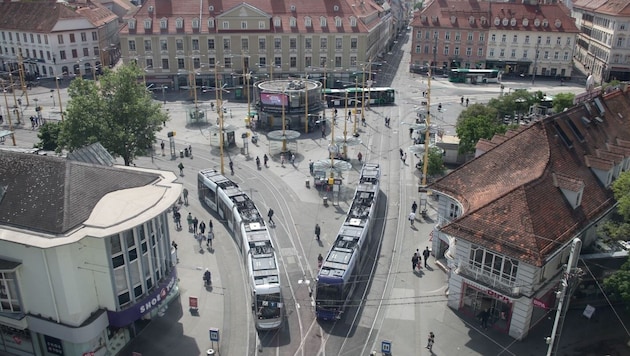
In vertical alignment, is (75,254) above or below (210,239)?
above

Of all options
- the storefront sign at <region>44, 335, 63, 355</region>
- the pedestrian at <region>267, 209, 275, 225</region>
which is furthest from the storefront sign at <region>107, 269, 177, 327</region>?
the pedestrian at <region>267, 209, 275, 225</region>

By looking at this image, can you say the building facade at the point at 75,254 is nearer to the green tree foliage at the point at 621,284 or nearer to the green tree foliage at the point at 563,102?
the green tree foliage at the point at 621,284

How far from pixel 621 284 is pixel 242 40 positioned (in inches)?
3236

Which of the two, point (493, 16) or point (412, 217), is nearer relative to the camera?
point (412, 217)

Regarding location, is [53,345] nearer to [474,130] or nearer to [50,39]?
[474,130]

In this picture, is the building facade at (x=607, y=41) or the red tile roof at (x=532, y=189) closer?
the red tile roof at (x=532, y=189)

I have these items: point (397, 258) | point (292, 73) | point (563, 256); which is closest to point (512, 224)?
point (563, 256)

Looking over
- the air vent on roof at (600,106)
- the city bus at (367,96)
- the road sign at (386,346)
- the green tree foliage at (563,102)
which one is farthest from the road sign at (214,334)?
the city bus at (367,96)

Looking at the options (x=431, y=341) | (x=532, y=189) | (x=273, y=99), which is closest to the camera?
(x=431, y=341)

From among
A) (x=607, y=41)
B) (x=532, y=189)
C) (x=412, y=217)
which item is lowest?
(x=412, y=217)

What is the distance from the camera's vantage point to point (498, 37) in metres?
113

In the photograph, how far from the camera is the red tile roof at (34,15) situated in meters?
108

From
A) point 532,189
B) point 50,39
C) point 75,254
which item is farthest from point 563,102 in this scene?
point 50,39

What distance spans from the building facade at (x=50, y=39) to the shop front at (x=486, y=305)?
89020 millimetres
